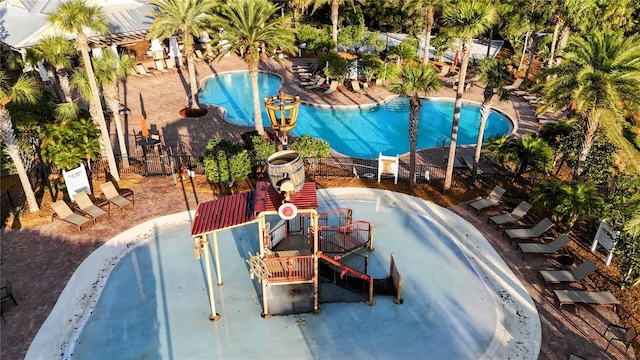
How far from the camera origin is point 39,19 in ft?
125

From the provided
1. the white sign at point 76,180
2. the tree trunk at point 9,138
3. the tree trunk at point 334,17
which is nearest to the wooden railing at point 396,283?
the white sign at point 76,180

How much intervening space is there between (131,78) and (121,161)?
18571mm

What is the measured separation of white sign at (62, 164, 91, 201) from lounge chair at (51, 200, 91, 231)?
4.94 ft

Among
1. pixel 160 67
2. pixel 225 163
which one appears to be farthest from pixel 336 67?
pixel 160 67

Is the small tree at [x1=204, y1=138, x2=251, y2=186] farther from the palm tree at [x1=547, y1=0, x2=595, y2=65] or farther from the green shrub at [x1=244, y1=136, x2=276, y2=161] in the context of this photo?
the palm tree at [x1=547, y1=0, x2=595, y2=65]

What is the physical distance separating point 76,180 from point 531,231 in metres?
22.4

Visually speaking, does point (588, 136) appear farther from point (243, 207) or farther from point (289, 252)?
point (243, 207)

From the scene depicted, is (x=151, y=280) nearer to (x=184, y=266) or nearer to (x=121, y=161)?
(x=184, y=266)

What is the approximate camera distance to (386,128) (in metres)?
34.7

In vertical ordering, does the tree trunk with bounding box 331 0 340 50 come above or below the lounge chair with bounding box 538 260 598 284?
above

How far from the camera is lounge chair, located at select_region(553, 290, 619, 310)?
16453mm

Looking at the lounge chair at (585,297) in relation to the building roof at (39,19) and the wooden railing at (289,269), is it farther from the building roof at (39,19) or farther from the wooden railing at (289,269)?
the building roof at (39,19)

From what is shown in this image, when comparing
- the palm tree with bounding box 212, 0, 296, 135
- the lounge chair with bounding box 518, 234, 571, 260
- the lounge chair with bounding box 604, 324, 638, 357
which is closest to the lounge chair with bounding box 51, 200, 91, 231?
the palm tree with bounding box 212, 0, 296, 135

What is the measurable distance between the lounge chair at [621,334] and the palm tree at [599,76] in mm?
9662
